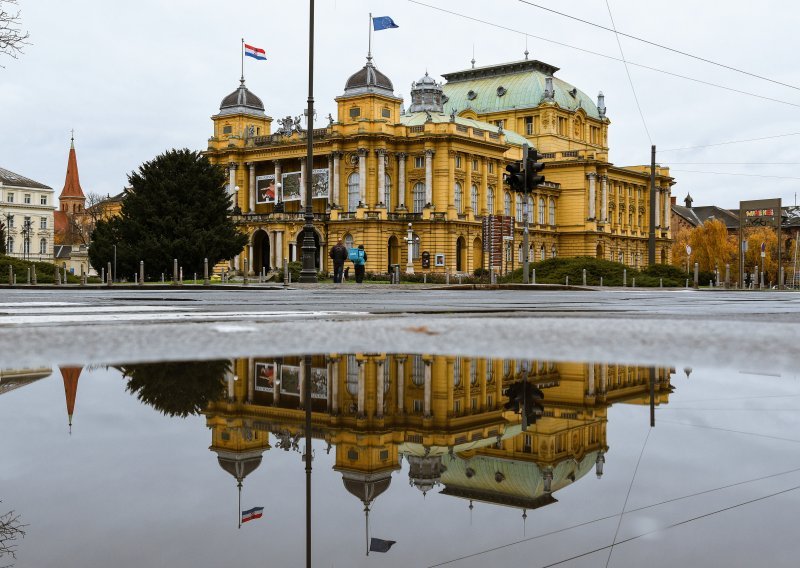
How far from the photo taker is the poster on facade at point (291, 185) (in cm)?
7094

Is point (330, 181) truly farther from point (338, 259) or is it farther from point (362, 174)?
point (338, 259)

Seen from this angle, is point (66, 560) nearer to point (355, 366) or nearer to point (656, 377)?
point (355, 366)

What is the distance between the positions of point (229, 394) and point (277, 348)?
1.47 meters

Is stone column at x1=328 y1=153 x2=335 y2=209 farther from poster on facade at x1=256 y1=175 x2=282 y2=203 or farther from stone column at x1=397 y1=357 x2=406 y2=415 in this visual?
stone column at x1=397 y1=357 x2=406 y2=415

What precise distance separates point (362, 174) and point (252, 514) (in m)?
64.4

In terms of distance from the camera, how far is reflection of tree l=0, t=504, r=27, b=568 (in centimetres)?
144

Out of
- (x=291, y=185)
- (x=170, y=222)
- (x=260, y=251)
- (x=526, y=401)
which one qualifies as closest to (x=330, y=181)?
(x=291, y=185)

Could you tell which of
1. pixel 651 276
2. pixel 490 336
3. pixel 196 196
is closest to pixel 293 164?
pixel 196 196

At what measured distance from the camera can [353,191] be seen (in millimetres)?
67500

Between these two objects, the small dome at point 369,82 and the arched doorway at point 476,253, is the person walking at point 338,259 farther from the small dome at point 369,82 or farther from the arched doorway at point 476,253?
the arched doorway at point 476,253

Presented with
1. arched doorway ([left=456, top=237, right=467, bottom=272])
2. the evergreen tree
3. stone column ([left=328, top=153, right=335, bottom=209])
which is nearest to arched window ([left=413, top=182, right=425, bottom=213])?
arched doorway ([left=456, top=237, right=467, bottom=272])

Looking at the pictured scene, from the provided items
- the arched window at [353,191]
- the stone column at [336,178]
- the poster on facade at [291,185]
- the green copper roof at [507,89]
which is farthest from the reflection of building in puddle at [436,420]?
the green copper roof at [507,89]

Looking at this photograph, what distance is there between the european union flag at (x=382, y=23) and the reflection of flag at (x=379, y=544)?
54.2 meters

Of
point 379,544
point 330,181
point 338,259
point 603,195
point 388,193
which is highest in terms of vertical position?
point 603,195
